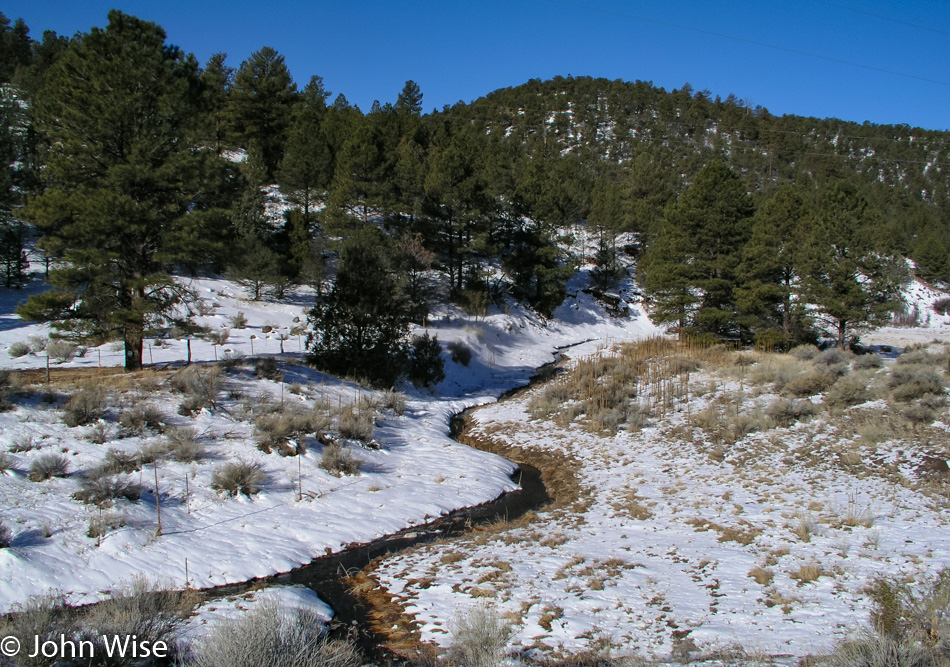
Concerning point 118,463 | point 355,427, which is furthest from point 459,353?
point 118,463

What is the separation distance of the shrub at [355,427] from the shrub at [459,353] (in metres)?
12.7

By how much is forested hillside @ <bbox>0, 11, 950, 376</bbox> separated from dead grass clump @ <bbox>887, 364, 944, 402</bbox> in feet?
35.6

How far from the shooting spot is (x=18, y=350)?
1878 cm

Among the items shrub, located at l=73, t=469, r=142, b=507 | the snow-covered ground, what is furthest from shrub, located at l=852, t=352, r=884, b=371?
shrub, located at l=73, t=469, r=142, b=507

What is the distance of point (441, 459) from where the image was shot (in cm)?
1577

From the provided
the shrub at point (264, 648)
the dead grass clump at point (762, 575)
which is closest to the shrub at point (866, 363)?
the dead grass clump at point (762, 575)

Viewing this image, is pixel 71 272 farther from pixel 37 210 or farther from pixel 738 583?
pixel 738 583

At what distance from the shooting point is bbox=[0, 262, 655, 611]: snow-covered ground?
875cm

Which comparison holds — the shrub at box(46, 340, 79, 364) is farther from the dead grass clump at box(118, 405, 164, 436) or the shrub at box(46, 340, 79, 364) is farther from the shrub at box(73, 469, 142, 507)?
the shrub at box(73, 469, 142, 507)

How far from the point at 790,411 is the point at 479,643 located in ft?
42.2

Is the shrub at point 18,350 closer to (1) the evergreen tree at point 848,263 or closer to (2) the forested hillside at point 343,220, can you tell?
(2) the forested hillside at point 343,220

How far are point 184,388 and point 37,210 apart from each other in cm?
566

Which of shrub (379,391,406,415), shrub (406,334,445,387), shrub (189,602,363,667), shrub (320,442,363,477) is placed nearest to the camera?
shrub (189,602,363,667)

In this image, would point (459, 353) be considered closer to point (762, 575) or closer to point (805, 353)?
point (805, 353)
